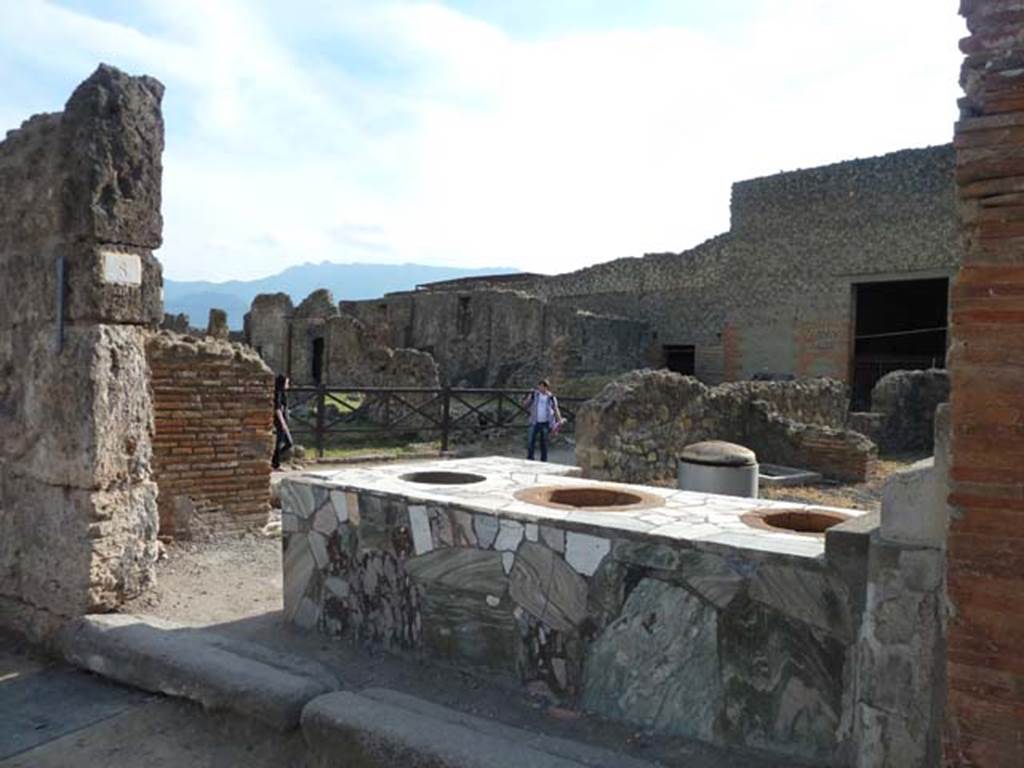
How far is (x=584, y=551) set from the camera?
3314mm

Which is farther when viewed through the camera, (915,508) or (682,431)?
(682,431)

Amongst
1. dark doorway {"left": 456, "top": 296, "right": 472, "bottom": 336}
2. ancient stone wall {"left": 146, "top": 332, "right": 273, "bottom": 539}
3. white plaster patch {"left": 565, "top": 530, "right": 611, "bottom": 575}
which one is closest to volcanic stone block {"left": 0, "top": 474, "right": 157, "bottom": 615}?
ancient stone wall {"left": 146, "top": 332, "right": 273, "bottom": 539}

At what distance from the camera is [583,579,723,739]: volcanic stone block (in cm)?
298

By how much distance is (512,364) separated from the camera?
23453 millimetres

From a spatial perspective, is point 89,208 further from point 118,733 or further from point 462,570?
point 462,570

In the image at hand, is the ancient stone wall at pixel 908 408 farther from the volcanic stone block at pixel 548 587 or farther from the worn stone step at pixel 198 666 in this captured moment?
the worn stone step at pixel 198 666

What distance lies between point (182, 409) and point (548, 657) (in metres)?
3.77

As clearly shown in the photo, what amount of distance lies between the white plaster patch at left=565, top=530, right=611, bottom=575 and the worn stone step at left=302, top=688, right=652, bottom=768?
2.23ft

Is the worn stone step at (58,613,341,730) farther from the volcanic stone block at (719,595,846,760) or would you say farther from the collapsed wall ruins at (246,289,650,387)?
the collapsed wall ruins at (246,289,650,387)

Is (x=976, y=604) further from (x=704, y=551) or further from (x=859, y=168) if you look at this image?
(x=859, y=168)

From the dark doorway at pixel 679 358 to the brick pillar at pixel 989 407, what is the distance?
22.3 metres

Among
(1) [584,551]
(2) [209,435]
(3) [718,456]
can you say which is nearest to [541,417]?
(3) [718,456]

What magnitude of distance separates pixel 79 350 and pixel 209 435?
6.99 ft

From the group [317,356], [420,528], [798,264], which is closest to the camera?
[420,528]
